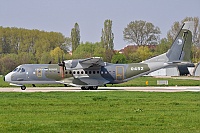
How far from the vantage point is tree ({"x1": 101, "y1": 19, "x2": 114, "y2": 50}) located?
5512 inches

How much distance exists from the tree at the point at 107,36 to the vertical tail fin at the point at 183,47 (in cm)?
9175

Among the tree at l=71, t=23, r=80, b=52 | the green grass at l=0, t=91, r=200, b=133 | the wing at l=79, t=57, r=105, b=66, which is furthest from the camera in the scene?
the tree at l=71, t=23, r=80, b=52

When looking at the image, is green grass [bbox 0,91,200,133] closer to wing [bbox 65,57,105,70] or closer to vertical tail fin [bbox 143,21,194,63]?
wing [bbox 65,57,105,70]

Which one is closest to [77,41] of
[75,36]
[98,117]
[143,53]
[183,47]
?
[75,36]

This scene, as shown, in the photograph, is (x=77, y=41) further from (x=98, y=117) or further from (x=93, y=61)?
(x=98, y=117)

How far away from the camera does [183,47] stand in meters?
47.2

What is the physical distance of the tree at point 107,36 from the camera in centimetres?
14000

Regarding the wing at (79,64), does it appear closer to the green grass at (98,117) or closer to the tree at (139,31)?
the green grass at (98,117)

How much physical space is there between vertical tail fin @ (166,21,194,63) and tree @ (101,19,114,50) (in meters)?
91.7

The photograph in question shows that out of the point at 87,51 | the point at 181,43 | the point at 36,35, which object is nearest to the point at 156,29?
the point at 87,51

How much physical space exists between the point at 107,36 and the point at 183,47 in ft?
313

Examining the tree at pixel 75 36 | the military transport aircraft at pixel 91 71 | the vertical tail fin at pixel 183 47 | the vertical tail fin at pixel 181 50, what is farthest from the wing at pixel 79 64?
the tree at pixel 75 36

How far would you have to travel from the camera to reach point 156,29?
453ft

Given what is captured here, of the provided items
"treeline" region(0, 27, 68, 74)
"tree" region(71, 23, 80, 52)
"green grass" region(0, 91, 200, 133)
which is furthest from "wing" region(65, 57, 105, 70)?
"tree" region(71, 23, 80, 52)
